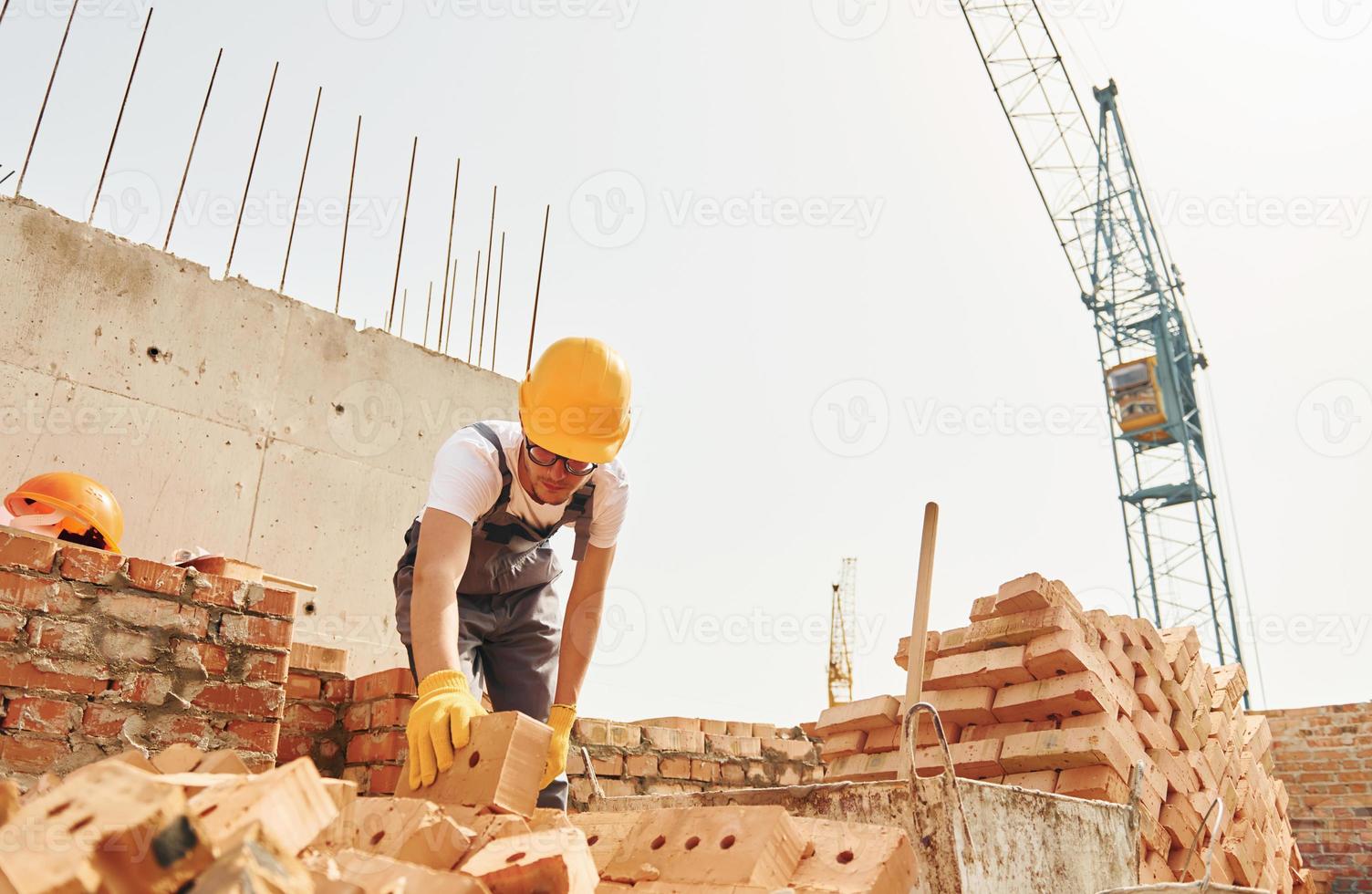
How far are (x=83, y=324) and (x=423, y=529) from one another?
3.41 meters

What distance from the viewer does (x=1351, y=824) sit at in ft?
25.3

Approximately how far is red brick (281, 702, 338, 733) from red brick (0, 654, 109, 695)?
3.66 feet

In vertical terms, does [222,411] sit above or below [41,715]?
above

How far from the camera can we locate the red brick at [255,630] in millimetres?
3076

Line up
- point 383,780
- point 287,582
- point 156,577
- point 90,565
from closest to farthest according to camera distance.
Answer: point 90,565 < point 156,577 < point 383,780 < point 287,582

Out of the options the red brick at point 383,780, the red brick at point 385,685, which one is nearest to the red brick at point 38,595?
the red brick at point 385,685

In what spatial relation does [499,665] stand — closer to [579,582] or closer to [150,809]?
[579,582]

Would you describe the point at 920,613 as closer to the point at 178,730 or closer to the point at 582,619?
the point at 582,619

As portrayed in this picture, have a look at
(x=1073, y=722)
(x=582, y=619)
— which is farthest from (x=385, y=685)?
(x=1073, y=722)

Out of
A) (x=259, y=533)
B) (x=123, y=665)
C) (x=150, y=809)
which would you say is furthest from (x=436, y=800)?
(x=259, y=533)

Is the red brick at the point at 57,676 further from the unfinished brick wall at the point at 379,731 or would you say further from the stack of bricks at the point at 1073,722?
the stack of bricks at the point at 1073,722

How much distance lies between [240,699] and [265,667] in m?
0.12

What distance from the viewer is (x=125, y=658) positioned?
288cm

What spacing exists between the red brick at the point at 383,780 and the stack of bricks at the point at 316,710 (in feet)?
0.94
